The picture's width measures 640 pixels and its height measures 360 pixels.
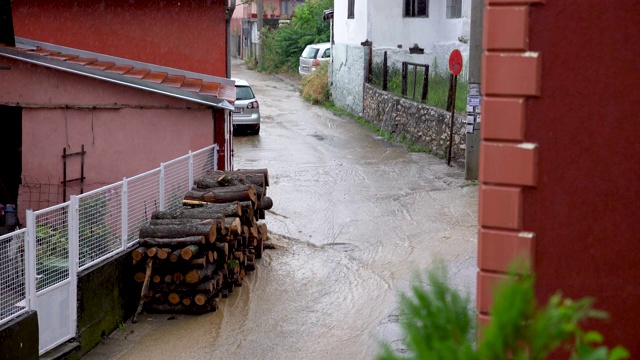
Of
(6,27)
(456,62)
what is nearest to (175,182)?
(6,27)

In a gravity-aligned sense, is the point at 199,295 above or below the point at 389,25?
below

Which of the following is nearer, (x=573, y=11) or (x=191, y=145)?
(x=573, y=11)

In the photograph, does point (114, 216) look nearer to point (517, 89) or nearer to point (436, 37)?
point (517, 89)

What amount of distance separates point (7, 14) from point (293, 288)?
257 inches

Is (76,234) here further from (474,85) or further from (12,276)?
(474,85)

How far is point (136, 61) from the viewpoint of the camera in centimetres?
1694

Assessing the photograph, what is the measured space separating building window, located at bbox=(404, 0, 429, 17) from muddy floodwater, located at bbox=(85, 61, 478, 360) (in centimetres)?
759

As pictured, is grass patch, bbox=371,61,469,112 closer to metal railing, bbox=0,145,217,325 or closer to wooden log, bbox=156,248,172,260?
metal railing, bbox=0,145,217,325

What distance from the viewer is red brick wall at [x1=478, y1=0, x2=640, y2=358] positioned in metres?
5.71

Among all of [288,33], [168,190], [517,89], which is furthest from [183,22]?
[288,33]

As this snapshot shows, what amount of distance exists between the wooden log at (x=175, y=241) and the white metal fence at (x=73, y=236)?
13.2 inches

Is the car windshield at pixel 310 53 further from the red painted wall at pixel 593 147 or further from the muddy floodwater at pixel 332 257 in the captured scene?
the red painted wall at pixel 593 147

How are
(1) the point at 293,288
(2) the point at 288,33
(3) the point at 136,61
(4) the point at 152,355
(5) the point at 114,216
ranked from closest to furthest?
(4) the point at 152,355 < (5) the point at 114,216 < (1) the point at 293,288 < (3) the point at 136,61 < (2) the point at 288,33

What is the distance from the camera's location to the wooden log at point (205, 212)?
12.5 meters
